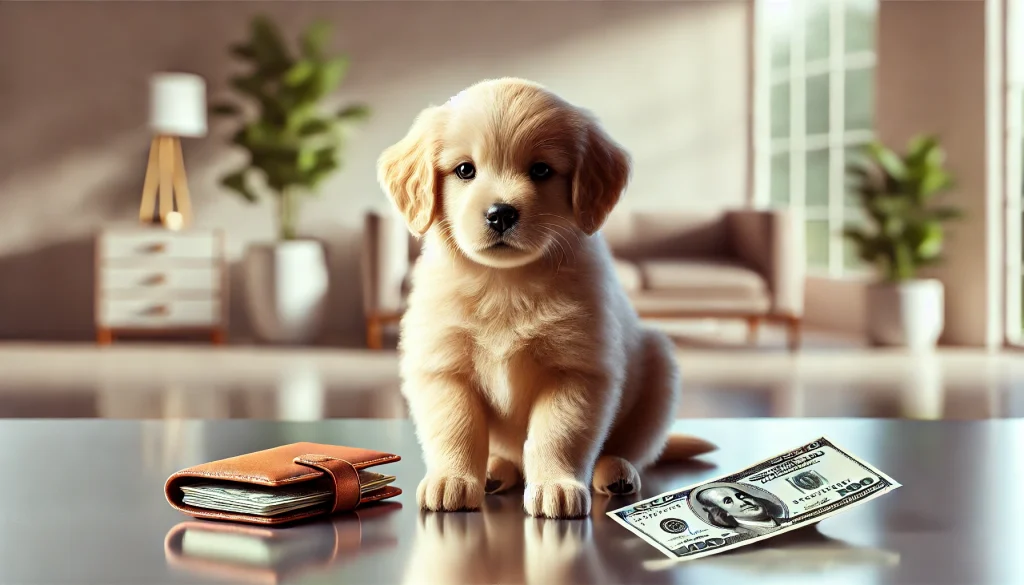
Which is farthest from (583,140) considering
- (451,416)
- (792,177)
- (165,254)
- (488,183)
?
(792,177)

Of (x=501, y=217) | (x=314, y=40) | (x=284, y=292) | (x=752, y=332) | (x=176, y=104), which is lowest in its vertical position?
(x=752, y=332)

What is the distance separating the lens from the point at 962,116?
6324 mm

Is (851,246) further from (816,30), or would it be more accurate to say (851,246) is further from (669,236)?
(816,30)

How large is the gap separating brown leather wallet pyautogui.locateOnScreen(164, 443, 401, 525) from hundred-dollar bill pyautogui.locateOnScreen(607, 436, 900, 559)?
0.31 meters

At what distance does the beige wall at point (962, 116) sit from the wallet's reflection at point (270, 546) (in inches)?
229

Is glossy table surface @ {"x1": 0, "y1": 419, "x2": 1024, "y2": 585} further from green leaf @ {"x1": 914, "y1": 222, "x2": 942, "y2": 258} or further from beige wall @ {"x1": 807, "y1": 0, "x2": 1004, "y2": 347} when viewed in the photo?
beige wall @ {"x1": 807, "y1": 0, "x2": 1004, "y2": 347}

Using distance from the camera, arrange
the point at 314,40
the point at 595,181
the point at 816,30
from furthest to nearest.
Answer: the point at 816,30, the point at 314,40, the point at 595,181

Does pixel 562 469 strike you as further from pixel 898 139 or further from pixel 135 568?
pixel 898 139

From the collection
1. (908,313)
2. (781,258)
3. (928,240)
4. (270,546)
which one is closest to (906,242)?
(928,240)

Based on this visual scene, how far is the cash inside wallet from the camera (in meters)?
1.17

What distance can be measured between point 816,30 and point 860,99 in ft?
2.46

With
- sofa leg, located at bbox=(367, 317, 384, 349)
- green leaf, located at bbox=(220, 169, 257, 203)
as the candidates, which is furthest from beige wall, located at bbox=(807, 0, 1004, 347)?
green leaf, located at bbox=(220, 169, 257, 203)

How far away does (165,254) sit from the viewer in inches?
266

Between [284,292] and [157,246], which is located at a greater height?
[157,246]
